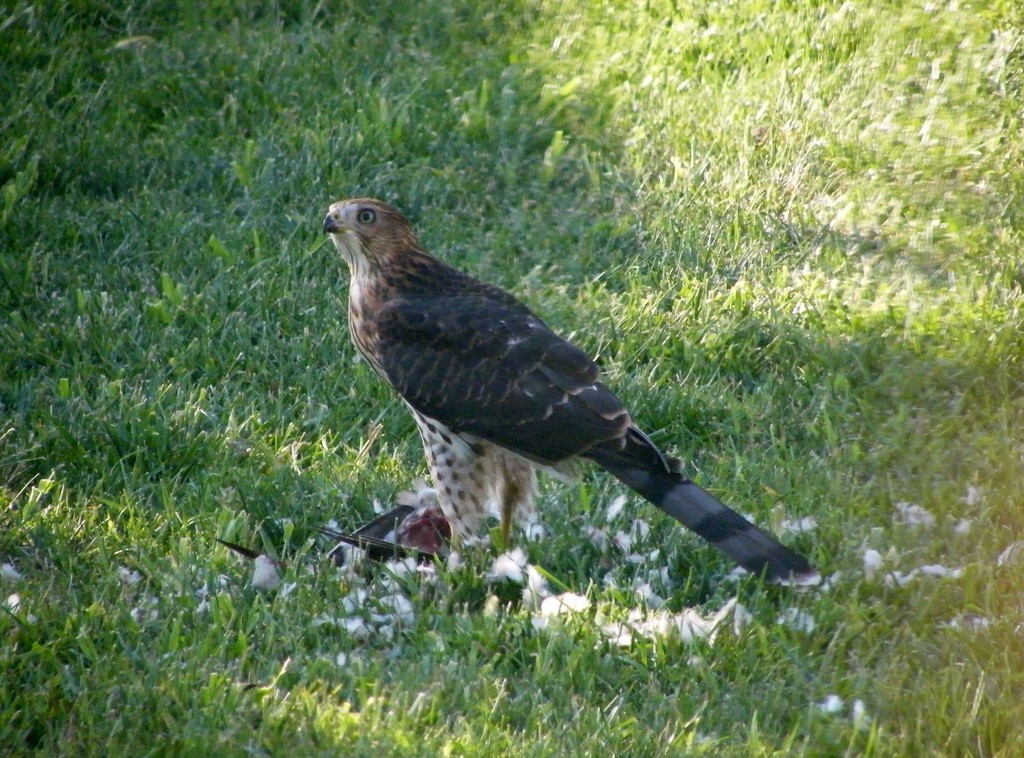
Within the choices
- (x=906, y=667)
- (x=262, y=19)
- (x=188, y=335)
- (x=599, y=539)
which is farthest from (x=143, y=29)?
(x=906, y=667)

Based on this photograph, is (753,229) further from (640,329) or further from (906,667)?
(906,667)

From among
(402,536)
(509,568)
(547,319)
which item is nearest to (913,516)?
(509,568)

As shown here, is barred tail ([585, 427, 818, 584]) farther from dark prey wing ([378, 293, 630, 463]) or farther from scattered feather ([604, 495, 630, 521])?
scattered feather ([604, 495, 630, 521])

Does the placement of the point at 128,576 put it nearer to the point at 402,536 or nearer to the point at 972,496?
the point at 402,536

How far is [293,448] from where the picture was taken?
524cm

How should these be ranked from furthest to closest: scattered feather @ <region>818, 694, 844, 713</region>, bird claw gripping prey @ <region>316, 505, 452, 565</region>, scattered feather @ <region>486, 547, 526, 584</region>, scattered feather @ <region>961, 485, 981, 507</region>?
scattered feather @ <region>961, 485, 981, 507</region> < bird claw gripping prey @ <region>316, 505, 452, 565</region> < scattered feather @ <region>486, 547, 526, 584</region> < scattered feather @ <region>818, 694, 844, 713</region>

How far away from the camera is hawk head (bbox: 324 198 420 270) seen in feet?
17.0

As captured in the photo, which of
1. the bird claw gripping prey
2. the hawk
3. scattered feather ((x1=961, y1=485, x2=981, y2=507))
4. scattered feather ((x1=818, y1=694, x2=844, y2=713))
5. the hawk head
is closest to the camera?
scattered feather ((x1=818, y1=694, x2=844, y2=713))

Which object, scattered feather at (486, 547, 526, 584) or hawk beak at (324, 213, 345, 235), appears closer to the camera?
scattered feather at (486, 547, 526, 584)

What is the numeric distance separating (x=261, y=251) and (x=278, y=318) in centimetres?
56

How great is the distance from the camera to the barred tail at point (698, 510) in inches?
164

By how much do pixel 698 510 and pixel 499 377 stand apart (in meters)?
0.83

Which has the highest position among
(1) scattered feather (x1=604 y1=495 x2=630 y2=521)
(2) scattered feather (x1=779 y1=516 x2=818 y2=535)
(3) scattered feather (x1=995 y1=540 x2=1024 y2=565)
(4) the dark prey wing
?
(4) the dark prey wing

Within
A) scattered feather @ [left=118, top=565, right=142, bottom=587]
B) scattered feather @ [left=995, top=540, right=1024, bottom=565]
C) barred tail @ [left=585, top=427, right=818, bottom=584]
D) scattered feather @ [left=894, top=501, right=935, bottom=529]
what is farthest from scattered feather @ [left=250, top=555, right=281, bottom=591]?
scattered feather @ [left=995, top=540, right=1024, bottom=565]
